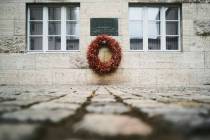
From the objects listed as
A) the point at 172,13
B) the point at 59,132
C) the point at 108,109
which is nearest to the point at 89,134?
the point at 59,132

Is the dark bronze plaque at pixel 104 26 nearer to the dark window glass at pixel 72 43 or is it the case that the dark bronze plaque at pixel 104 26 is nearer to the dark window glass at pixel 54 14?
the dark window glass at pixel 72 43

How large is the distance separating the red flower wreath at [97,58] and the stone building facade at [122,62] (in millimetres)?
232

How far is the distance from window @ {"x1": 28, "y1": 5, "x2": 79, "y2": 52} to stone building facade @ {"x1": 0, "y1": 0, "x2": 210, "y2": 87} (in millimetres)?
210

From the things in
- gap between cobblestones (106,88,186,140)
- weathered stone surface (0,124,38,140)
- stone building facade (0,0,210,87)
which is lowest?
gap between cobblestones (106,88,186,140)

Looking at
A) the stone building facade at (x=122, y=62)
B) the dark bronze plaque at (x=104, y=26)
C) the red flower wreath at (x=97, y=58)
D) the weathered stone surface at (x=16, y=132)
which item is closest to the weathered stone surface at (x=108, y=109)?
the weathered stone surface at (x=16, y=132)

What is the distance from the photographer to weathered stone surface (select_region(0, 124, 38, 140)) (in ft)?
3.05

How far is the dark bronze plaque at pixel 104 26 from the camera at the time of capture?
10.0 meters

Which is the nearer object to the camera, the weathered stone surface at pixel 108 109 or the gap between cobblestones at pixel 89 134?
the gap between cobblestones at pixel 89 134

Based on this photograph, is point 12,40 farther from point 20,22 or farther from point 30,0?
point 30,0

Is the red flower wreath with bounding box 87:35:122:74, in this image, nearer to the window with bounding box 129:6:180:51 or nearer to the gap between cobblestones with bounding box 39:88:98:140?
the window with bounding box 129:6:180:51

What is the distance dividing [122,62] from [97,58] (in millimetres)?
801

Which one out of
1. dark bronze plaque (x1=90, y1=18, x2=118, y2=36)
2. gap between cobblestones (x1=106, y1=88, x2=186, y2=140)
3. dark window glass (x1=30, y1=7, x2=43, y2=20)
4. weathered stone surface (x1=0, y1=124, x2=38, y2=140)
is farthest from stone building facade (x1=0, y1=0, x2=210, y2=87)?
weathered stone surface (x1=0, y1=124, x2=38, y2=140)

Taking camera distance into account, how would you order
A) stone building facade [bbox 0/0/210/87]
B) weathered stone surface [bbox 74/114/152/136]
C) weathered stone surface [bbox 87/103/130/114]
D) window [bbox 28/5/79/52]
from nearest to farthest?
weathered stone surface [bbox 74/114/152/136], weathered stone surface [bbox 87/103/130/114], stone building facade [bbox 0/0/210/87], window [bbox 28/5/79/52]

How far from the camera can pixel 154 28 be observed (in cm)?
1035
